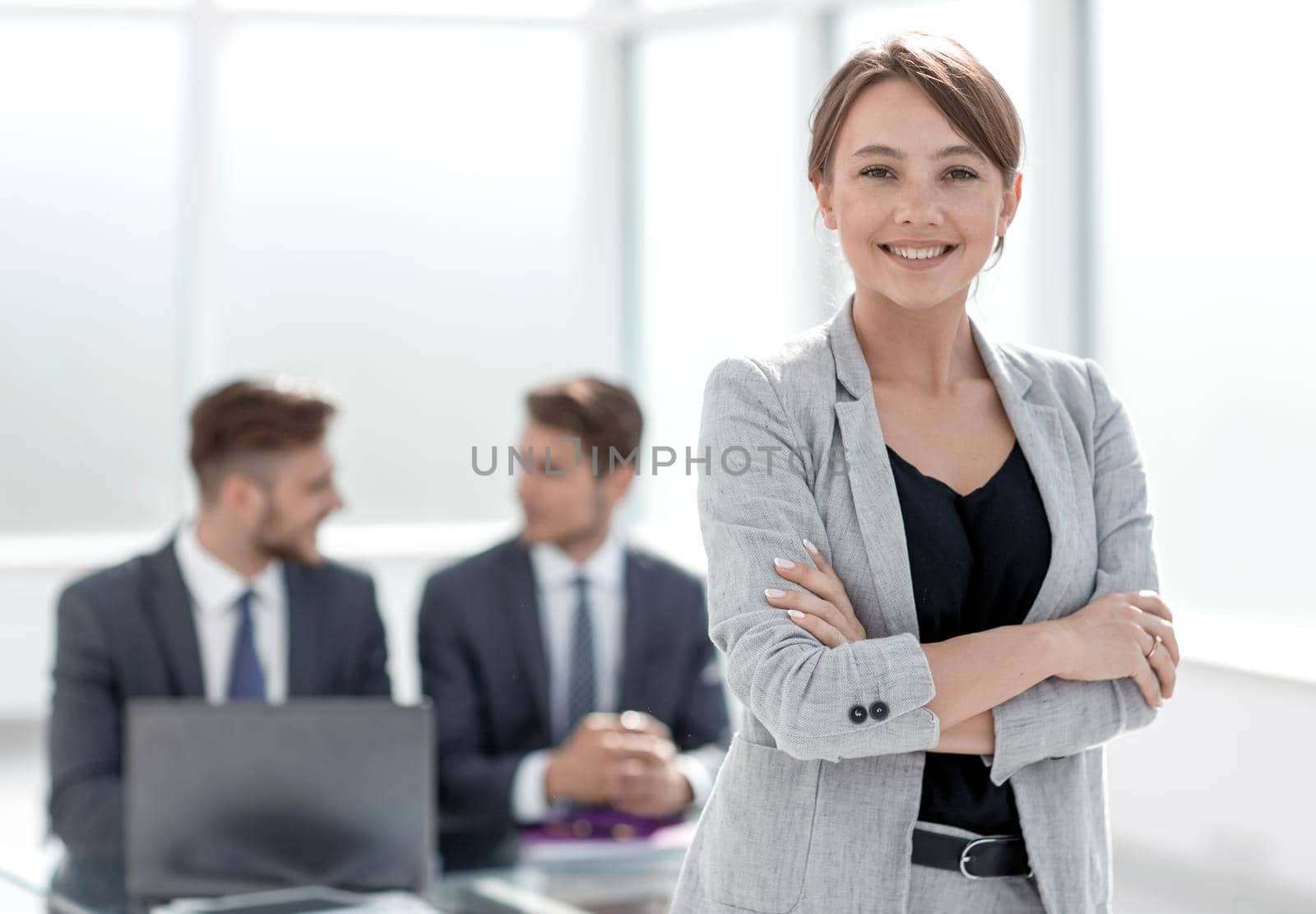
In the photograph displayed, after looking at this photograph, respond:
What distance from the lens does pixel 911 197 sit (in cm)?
124

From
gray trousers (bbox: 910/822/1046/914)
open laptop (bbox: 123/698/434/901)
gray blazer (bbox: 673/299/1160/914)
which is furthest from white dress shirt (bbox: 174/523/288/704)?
gray trousers (bbox: 910/822/1046/914)

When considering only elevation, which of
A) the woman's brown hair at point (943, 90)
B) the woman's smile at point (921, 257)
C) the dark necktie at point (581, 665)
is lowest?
the dark necktie at point (581, 665)

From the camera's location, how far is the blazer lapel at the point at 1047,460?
4.36 ft

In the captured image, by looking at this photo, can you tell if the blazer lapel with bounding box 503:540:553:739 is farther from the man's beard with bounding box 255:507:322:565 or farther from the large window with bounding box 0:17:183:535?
the large window with bounding box 0:17:183:535

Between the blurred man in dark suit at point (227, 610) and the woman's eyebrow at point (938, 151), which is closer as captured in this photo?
the woman's eyebrow at point (938, 151)

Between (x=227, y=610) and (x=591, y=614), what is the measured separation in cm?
72

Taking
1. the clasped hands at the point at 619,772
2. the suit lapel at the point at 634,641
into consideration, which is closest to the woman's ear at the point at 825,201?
the clasped hands at the point at 619,772

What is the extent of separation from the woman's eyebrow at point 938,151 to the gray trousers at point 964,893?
0.58 m

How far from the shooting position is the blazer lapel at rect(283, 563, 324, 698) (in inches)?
113

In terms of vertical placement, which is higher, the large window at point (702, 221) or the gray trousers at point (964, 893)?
the large window at point (702, 221)

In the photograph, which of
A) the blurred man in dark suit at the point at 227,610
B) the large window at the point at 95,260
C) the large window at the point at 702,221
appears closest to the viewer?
the large window at the point at 702,221

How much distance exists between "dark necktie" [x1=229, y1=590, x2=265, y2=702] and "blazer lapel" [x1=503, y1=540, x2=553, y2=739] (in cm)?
49

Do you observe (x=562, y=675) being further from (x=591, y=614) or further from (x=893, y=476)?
(x=893, y=476)

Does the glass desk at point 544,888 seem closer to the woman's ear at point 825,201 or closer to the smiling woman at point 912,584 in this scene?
the smiling woman at point 912,584
